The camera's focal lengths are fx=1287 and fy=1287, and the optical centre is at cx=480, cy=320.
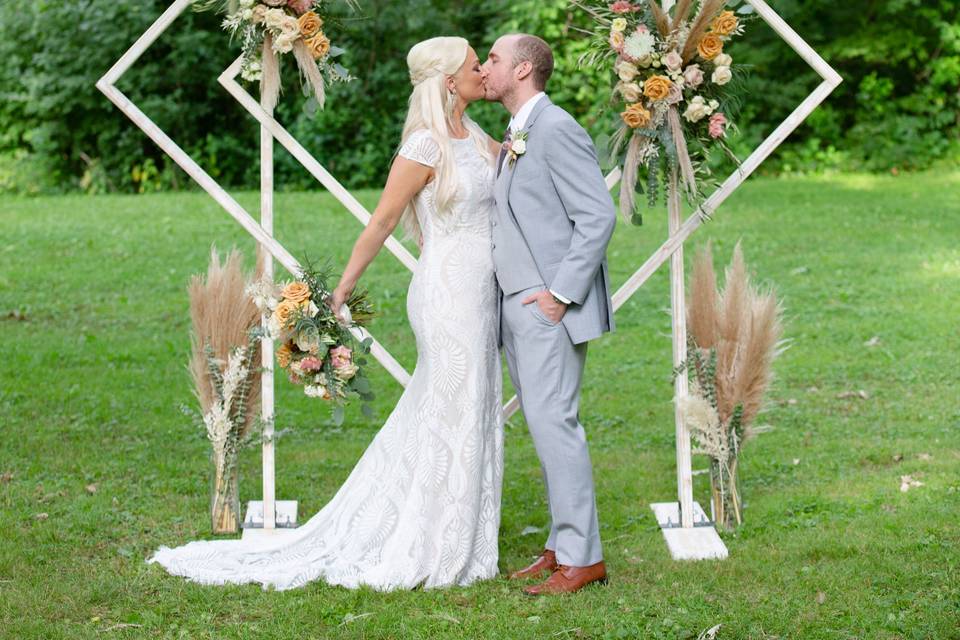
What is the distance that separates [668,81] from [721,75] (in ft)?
0.69

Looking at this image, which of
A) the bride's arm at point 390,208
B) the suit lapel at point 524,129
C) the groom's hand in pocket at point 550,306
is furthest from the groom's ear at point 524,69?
the groom's hand in pocket at point 550,306

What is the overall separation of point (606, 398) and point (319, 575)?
3307mm

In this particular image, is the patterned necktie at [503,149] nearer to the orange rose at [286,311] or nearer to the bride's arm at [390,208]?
the bride's arm at [390,208]

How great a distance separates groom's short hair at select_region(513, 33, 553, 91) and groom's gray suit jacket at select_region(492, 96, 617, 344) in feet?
0.35

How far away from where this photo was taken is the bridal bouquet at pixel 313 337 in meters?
4.68

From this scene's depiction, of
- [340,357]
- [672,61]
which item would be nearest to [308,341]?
[340,357]

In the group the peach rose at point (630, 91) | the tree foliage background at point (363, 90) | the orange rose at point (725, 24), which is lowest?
the peach rose at point (630, 91)

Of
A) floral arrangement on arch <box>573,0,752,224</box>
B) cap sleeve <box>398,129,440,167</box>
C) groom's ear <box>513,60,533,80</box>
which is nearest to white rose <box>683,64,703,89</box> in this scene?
floral arrangement on arch <box>573,0,752,224</box>

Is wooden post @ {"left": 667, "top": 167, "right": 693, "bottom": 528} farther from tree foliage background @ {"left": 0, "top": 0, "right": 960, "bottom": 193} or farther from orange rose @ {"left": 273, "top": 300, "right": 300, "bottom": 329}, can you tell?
tree foliage background @ {"left": 0, "top": 0, "right": 960, "bottom": 193}

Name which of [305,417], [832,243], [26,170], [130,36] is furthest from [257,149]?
[305,417]

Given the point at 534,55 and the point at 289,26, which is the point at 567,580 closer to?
the point at 534,55

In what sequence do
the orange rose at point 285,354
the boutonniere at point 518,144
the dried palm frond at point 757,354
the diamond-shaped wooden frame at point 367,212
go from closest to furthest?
1. the boutonniere at point 518,144
2. the orange rose at point 285,354
3. the diamond-shaped wooden frame at point 367,212
4. the dried palm frond at point 757,354

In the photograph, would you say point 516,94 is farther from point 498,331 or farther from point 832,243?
point 832,243

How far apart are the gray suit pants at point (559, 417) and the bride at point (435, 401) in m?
0.22
